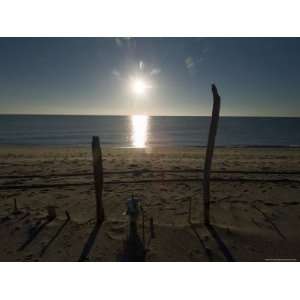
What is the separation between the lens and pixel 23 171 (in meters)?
11.2

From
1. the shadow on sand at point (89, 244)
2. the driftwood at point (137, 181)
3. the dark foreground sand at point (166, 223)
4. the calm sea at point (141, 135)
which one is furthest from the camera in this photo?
the calm sea at point (141, 135)

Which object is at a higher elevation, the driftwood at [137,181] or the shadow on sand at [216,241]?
the driftwood at [137,181]

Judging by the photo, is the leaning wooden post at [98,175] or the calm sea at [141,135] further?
the calm sea at [141,135]

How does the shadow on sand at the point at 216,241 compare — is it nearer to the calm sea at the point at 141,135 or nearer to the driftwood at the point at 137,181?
the driftwood at the point at 137,181

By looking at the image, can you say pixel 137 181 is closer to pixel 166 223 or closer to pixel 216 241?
pixel 166 223

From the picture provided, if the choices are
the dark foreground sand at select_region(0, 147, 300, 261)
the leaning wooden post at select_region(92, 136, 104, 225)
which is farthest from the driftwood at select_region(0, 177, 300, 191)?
the leaning wooden post at select_region(92, 136, 104, 225)

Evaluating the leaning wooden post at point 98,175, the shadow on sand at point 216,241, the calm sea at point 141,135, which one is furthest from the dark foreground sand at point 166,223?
the calm sea at point 141,135

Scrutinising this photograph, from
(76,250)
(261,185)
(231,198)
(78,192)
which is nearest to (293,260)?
(231,198)

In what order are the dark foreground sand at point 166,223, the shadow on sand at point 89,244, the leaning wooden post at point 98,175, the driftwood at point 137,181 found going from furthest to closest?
the driftwood at point 137,181, the leaning wooden post at point 98,175, the dark foreground sand at point 166,223, the shadow on sand at point 89,244

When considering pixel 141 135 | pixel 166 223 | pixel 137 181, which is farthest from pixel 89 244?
pixel 141 135

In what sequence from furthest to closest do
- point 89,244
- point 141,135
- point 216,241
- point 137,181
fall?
point 141,135, point 137,181, point 216,241, point 89,244

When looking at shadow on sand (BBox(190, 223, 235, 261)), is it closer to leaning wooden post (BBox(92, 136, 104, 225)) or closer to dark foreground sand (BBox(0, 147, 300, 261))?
dark foreground sand (BBox(0, 147, 300, 261))

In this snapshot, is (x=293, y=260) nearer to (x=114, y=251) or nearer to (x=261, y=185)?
(x=114, y=251)
